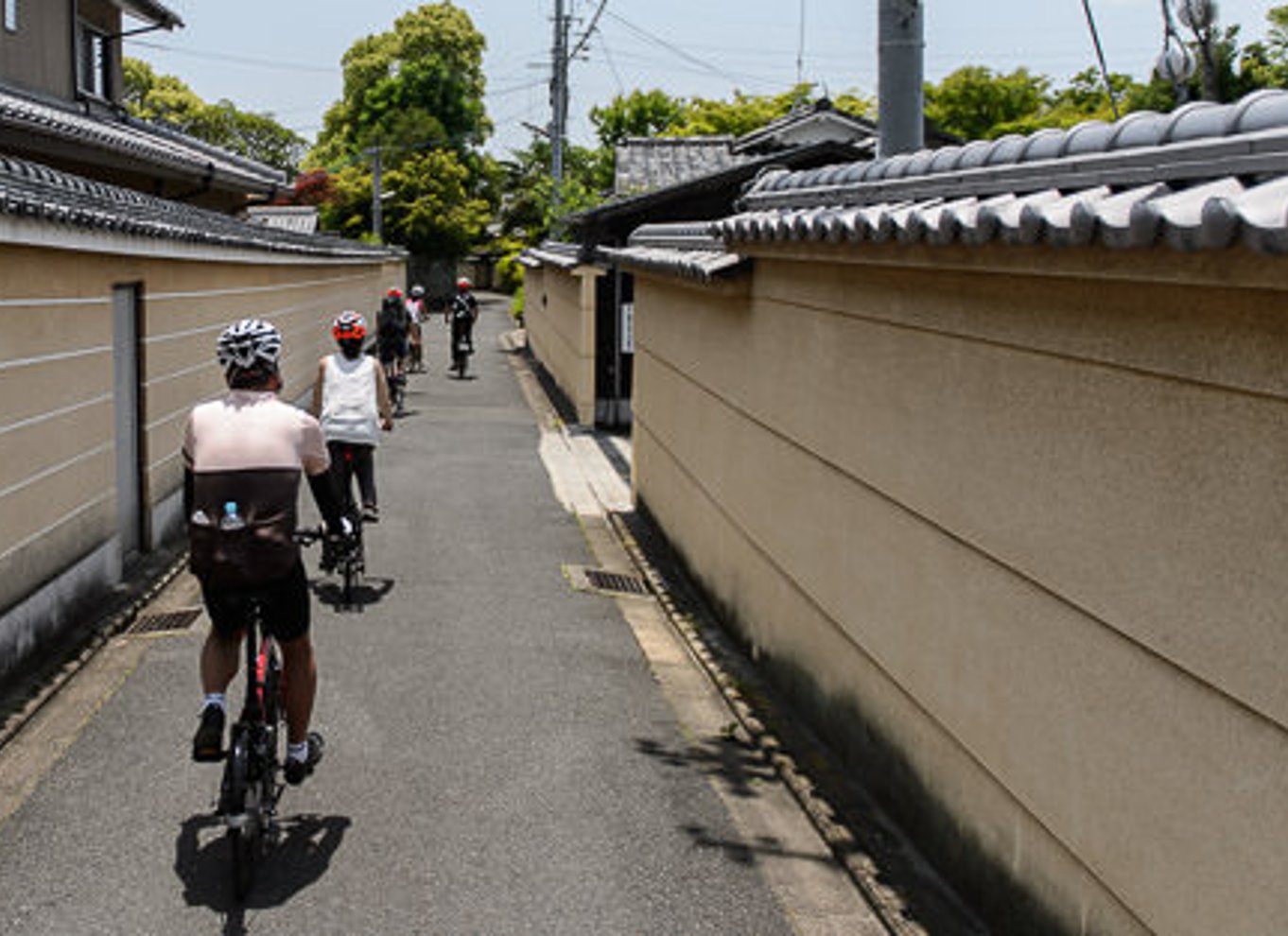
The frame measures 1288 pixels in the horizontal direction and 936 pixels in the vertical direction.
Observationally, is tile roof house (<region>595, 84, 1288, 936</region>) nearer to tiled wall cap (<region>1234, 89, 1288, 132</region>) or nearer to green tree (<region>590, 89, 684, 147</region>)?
tiled wall cap (<region>1234, 89, 1288, 132</region>)

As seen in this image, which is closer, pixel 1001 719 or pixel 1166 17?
pixel 1001 719

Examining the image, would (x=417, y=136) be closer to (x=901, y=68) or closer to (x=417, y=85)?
(x=417, y=85)

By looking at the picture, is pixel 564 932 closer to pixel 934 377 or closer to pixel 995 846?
pixel 995 846

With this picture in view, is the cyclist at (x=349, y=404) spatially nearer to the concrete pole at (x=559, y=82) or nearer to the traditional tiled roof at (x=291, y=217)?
the concrete pole at (x=559, y=82)

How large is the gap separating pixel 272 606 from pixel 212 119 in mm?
87894

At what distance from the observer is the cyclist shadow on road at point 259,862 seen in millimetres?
5031

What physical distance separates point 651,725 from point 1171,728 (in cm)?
394

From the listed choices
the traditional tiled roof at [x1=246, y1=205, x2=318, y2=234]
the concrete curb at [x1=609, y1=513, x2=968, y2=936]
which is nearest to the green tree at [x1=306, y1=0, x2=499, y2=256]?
the traditional tiled roof at [x1=246, y1=205, x2=318, y2=234]

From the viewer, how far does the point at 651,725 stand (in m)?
7.30

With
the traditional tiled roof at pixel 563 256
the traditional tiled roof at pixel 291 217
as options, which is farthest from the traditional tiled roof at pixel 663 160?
the traditional tiled roof at pixel 291 217

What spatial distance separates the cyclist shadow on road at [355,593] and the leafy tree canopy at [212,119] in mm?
75083

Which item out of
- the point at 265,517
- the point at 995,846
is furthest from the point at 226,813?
the point at 995,846

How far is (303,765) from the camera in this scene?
564 centimetres

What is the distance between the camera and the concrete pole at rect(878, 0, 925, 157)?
26.8ft
